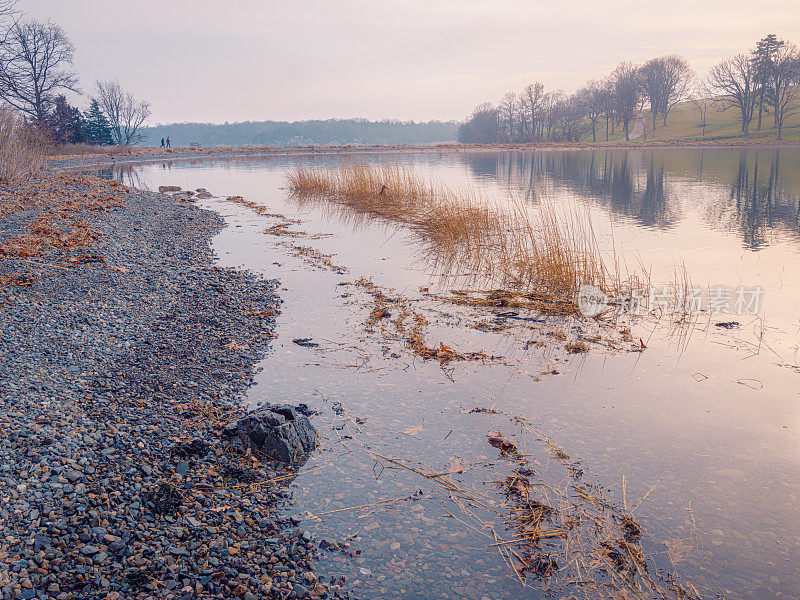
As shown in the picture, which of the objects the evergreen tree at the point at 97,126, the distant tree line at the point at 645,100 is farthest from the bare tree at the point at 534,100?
the evergreen tree at the point at 97,126

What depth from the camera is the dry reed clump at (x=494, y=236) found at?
9383 mm

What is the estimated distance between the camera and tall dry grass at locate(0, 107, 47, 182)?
18.4 m

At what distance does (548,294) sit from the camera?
8883 millimetres

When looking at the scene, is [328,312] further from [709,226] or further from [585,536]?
[709,226]

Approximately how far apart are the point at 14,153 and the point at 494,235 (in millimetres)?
17973

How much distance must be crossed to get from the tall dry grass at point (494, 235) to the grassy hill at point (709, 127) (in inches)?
2459

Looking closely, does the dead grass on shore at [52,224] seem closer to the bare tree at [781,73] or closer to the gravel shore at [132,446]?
the gravel shore at [132,446]

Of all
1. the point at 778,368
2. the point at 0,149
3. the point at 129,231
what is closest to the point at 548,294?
the point at 778,368

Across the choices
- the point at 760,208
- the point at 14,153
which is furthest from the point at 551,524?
the point at 14,153

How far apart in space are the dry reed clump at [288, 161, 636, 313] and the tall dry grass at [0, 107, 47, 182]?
10443 mm

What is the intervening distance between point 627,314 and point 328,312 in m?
4.48

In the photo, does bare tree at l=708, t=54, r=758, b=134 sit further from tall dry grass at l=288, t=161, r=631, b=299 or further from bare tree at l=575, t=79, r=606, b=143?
tall dry grass at l=288, t=161, r=631, b=299

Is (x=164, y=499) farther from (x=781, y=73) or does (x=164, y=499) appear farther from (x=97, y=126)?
(x=781, y=73)

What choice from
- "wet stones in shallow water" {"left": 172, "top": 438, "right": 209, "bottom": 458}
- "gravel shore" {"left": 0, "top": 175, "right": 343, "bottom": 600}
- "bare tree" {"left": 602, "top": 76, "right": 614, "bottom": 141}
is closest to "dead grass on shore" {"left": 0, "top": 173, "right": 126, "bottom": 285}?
"gravel shore" {"left": 0, "top": 175, "right": 343, "bottom": 600}
